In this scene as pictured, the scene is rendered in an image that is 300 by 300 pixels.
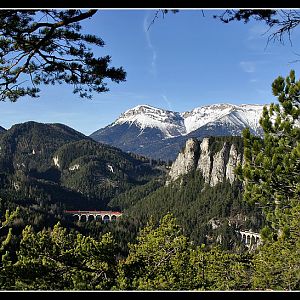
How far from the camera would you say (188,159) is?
404ft

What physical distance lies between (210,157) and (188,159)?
9857 millimetres

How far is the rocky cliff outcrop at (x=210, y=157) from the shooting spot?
355 ft

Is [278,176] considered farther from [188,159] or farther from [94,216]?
[94,216]

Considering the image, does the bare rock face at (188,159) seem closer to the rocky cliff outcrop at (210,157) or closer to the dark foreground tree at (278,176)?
the rocky cliff outcrop at (210,157)

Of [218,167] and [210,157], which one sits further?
[210,157]

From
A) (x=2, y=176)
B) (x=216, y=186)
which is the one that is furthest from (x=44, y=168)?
(x=216, y=186)

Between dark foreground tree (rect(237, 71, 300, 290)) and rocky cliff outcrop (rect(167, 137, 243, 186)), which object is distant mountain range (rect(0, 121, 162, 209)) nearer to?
rocky cliff outcrop (rect(167, 137, 243, 186))

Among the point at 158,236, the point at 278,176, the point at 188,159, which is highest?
the point at 188,159

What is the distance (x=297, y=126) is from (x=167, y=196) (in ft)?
391

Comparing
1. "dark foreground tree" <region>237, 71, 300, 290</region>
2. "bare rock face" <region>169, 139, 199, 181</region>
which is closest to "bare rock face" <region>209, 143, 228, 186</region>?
"bare rock face" <region>169, 139, 199, 181</region>

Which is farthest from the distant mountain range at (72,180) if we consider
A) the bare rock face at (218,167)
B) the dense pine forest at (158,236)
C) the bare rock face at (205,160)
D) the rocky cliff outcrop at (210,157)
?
the dense pine forest at (158,236)


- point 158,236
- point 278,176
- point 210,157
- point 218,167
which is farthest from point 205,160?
point 278,176
